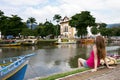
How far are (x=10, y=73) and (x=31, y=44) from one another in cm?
4937

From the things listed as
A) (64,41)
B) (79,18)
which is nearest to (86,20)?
(79,18)

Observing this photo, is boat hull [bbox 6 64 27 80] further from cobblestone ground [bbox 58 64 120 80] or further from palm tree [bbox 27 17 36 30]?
palm tree [bbox 27 17 36 30]

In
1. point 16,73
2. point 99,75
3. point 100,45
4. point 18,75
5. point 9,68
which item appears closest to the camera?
point 99,75

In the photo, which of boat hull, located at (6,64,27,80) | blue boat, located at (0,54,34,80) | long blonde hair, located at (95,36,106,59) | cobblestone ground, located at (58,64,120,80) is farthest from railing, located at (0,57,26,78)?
long blonde hair, located at (95,36,106,59)

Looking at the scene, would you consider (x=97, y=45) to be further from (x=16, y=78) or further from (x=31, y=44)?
(x=31, y=44)

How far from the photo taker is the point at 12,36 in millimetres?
77625

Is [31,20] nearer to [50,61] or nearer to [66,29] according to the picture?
[66,29]

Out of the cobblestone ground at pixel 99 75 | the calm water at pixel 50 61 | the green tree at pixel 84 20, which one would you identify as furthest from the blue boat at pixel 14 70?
the green tree at pixel 84 20

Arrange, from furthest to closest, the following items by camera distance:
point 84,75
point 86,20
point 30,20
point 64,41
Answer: point 30,20 < point 86,20 < point 64,41 < point 84,75

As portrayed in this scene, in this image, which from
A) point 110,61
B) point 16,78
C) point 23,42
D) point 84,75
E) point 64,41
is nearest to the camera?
point 84,75

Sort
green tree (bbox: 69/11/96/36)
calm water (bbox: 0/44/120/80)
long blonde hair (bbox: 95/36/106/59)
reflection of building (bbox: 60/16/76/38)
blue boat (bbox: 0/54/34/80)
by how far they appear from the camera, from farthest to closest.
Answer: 1. reflection of building (bbox: 60/16/76/38)
2. green tree (bbox: 69/11/96/36)
3. calm water (bbox: 0/44/120/80)
4. blue boat (bbox: 0/54/34/80)
5. long blonde hair (bbox: 95/36/106/59)

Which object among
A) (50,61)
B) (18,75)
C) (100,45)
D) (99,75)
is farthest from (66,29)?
(99,75)

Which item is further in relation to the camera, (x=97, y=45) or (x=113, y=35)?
(x=113, y=35)

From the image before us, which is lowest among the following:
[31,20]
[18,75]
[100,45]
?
[18,75]
